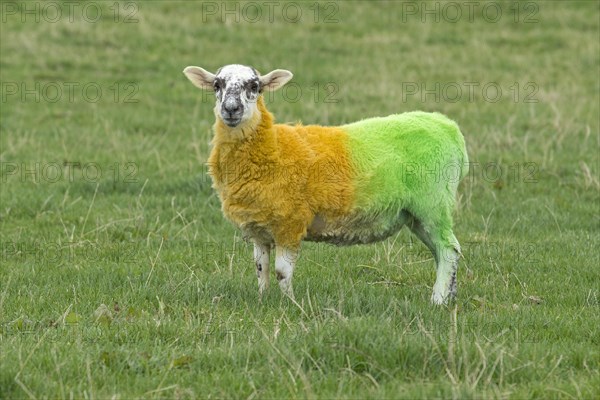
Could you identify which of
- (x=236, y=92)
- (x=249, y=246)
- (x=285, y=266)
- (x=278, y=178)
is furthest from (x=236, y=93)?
(x=249, y=246)

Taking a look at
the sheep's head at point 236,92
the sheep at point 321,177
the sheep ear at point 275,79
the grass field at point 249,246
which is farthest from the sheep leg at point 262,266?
the sheep ear at point 275,79

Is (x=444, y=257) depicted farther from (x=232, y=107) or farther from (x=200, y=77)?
(x=200, y=77)

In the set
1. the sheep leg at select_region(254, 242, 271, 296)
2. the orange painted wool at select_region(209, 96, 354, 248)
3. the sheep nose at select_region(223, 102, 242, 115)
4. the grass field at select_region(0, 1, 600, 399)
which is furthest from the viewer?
the sheep leg at select_region(254, 242, 271, 296)

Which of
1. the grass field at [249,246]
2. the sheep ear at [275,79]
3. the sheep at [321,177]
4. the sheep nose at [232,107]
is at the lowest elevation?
the grass field at [249,246]

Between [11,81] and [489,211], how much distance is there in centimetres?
1000

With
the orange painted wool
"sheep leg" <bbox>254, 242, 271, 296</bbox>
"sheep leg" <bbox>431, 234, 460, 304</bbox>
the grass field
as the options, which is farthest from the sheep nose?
"sheep leg" <bbox>431, 234, 460, 304</bbox>

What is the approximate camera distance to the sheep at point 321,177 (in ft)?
22.2

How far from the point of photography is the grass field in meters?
5.39

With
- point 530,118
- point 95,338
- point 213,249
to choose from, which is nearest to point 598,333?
point 95,338

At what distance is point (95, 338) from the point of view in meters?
5.86

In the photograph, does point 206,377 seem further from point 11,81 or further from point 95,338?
point 11,81

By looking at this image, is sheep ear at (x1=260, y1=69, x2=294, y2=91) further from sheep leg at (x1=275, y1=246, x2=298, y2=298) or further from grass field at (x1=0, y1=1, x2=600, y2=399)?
grass field at (x1=0, y1=1, x2=600, y2=399)

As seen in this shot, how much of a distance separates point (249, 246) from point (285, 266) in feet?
6.82

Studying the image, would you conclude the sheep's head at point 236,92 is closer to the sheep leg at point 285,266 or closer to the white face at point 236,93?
the white face at point 236,93
